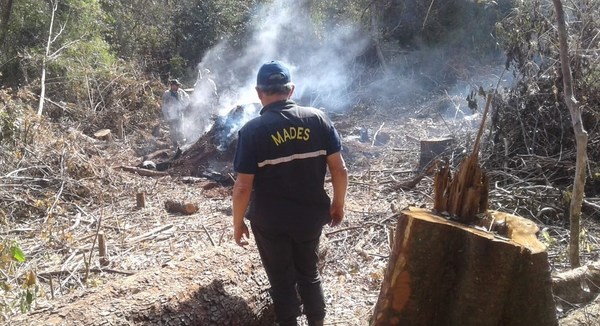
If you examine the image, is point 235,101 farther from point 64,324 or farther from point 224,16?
point 64,324

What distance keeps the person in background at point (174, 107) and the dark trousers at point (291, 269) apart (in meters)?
8.24

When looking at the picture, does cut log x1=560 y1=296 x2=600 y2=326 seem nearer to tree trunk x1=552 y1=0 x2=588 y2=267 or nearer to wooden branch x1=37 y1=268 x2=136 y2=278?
tree trunk x1=552 y1=0 x2=588 y2=267

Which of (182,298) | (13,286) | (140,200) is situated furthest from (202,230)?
(182,298)

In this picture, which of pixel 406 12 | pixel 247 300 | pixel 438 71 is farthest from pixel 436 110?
pixel 247 300

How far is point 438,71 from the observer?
51.9 ft

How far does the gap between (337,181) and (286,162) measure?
0.40 m

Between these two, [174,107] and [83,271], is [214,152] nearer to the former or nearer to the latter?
[174,107]

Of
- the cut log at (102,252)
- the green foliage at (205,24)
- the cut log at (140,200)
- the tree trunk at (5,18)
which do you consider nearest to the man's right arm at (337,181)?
the cut log at (102,252)

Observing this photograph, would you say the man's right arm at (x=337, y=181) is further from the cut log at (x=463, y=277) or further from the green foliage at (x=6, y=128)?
the green foliage at (x=6, y=128)

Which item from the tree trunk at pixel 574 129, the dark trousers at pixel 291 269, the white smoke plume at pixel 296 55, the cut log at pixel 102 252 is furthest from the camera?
the white smoke plume at pixel 296 55

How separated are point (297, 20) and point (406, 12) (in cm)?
357

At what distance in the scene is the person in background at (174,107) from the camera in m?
Answer: 11.0

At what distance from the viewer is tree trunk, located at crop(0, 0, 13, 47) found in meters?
12.9

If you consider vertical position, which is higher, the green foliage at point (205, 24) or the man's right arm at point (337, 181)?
the green foliage at point (205, 24)
